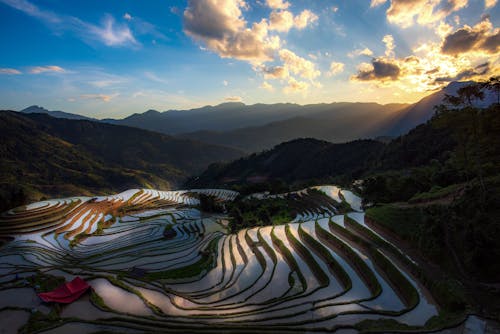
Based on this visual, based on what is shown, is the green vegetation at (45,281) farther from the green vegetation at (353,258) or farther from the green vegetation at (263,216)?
the green vegetation at (263,216)

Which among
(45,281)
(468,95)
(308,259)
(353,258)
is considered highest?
(468,95)

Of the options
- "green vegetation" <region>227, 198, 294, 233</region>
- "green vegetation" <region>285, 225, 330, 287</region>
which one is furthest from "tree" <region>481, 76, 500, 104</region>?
"green vegetation" <region>227, 198, 294, 233</region>

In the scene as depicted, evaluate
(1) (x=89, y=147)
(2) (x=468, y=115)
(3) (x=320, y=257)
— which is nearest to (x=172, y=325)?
(3) (x=320, y=257)

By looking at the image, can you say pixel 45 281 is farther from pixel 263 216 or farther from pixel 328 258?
pixel 263 216

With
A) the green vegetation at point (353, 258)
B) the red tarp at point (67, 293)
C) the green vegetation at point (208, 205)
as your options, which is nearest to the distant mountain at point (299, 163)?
the green vegetation at point (208, 205)

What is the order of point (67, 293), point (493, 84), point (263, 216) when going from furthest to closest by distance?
point (263, 216), point (67, 293), point (493, 84)

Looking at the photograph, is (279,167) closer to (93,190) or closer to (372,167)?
(372,167)

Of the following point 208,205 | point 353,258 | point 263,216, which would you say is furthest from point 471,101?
point 208,205
